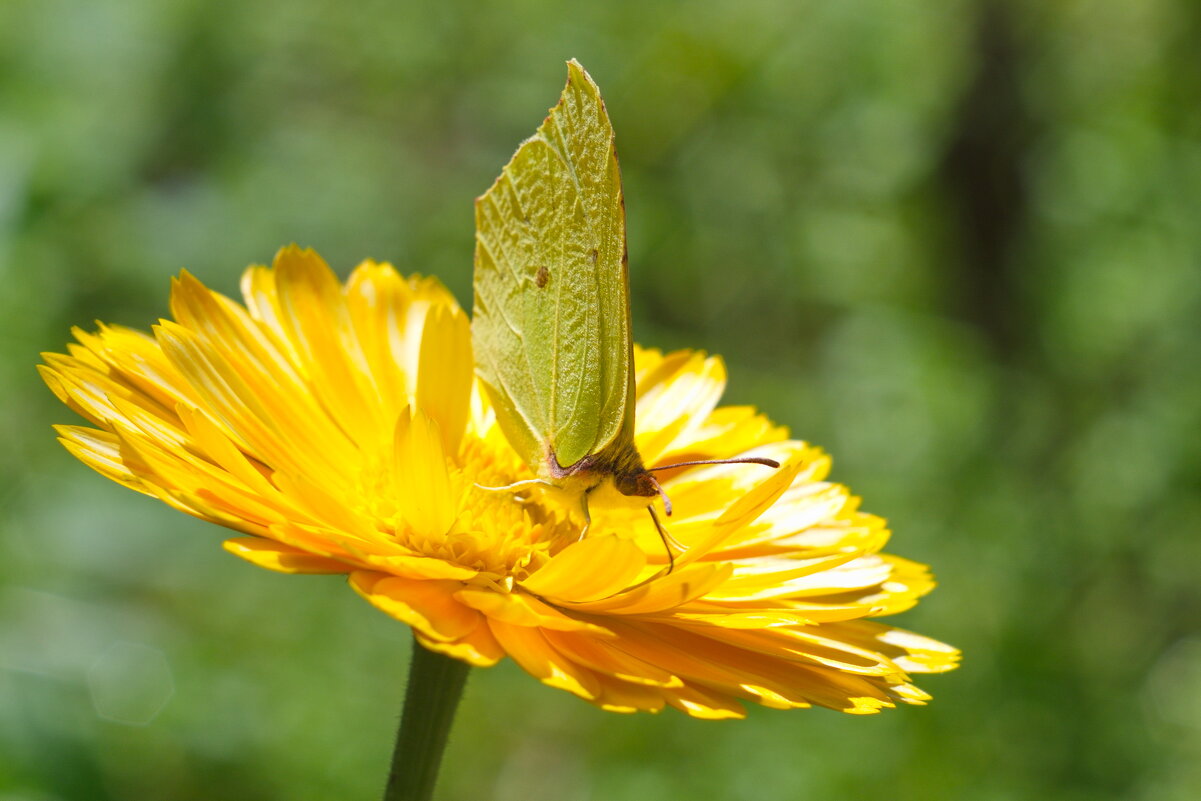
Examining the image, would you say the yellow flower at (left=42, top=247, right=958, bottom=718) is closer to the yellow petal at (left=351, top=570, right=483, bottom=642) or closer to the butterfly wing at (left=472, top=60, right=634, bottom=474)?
the yellow petal at (left=351, top=570, right=483, bottom=642)

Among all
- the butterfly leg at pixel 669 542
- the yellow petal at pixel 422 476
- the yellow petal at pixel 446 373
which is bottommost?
the yellow petal at pixel 422 476

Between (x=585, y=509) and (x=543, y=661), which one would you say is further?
(x=585, y=509)

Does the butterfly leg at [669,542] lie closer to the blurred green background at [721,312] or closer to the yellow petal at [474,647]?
the yellow petal at [474,647]

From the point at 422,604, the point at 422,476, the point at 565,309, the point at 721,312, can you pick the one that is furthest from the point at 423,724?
the point at 721,312

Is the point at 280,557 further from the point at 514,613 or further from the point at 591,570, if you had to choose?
the point at 591,570

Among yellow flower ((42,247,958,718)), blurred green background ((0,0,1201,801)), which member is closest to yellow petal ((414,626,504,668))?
yellow flower ((42,247,958,718))

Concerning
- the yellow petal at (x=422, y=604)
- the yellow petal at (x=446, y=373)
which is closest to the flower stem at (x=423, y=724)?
the yellow petal at (x=422, y=604)
